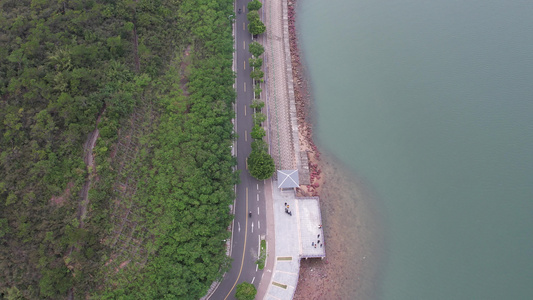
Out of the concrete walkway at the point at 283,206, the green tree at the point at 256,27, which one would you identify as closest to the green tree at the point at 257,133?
the concrete walkway at the point at 283,206

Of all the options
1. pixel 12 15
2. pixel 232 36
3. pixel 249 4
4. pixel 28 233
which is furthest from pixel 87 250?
pixel 249 4

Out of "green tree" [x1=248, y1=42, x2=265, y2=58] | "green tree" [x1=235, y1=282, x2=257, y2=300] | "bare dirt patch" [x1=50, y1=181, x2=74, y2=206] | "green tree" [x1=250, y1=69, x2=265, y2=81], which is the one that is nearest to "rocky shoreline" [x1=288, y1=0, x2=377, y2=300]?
"green tree" [x1=235, y1=282, x2=257, y2=300]

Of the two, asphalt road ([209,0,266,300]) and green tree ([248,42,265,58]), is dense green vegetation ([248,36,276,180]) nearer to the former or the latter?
green tree ([248,42,265,58])

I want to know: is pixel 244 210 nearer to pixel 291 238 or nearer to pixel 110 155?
pixel 291 238

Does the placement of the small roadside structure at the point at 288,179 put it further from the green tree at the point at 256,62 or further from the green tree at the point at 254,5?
the green tree at the point at 254,5

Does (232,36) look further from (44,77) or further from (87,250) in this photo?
(87,250)

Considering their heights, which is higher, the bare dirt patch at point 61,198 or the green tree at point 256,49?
the green tree at point 256,49
